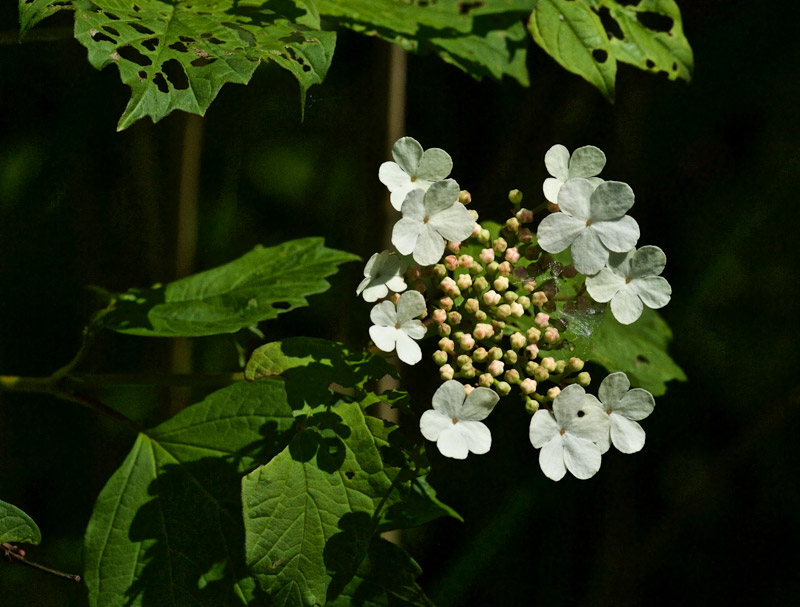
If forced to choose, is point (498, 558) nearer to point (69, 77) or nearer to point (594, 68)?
point (594, 68)

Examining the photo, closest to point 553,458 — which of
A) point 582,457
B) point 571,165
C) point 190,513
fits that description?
point 582,457

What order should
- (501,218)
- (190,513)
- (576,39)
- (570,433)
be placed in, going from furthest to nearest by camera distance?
(501,218), (576,39), (190,513), (570,433)

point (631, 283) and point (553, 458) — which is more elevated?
point (631, 283)

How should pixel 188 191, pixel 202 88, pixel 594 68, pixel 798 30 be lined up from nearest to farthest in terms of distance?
pixel 202 88, pixel 594 68, pixel 188 191, pixel 798 30

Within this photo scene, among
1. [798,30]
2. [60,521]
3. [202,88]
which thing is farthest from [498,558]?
[798,30]

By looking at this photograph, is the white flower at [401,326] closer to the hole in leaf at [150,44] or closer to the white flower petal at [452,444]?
the white flower petal at [452,444]

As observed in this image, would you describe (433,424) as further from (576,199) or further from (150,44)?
(150,44)

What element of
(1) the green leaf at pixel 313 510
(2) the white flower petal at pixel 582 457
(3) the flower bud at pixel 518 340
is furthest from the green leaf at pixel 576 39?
(1) the green leaf at pixel 313 510
